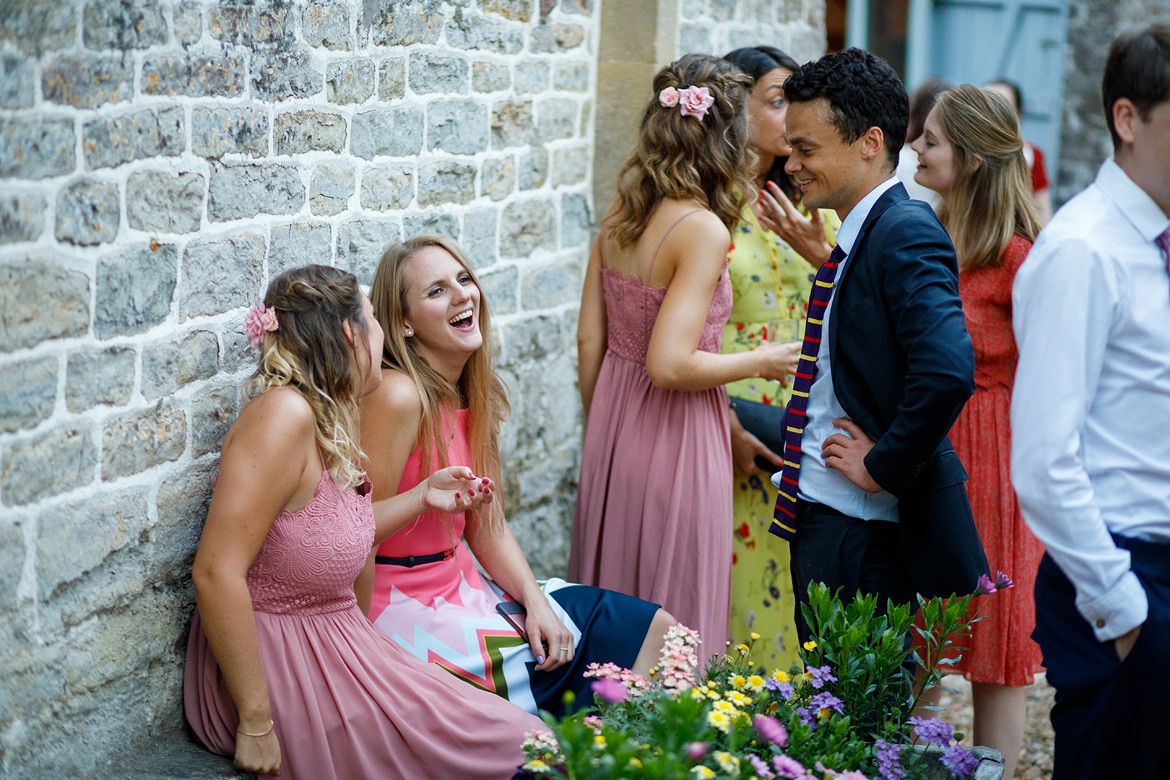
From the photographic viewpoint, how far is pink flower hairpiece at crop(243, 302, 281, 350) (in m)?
2.57

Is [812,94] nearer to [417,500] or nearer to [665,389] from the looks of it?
[665,389]

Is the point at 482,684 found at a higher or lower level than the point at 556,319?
lower

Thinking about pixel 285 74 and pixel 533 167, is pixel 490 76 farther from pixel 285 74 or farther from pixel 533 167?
pixel 285 74

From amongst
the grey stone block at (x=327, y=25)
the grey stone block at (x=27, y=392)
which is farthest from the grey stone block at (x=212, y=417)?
the grey stone block at (x=327, y=25)

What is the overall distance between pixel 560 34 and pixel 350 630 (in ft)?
8.63

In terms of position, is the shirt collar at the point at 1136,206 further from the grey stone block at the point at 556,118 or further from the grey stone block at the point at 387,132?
the grey stone block at the point at 556,118

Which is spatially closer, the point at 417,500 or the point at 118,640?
the point at 118,640

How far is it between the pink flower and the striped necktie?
0.81m

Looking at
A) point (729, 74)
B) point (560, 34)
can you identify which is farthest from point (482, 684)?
point (560, 34)

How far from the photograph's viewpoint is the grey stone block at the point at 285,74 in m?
2.84

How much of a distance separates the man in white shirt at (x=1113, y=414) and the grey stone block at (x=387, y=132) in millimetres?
1939

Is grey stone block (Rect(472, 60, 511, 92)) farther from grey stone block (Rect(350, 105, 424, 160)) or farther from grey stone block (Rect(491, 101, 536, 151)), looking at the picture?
grey stone block (Rect(350, 105, 424, 160))

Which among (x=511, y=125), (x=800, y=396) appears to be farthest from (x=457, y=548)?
(x=511, y=125)

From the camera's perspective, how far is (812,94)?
2.63m
